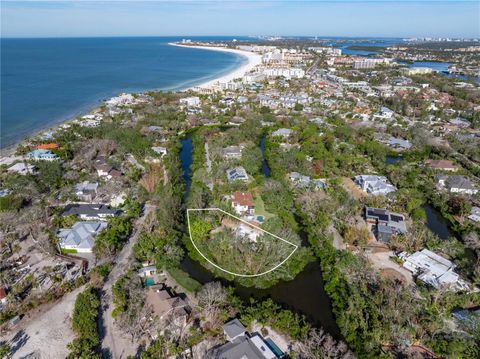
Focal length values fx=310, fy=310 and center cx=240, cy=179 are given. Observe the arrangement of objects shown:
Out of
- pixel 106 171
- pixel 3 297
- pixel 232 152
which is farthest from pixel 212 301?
pixel 232 152

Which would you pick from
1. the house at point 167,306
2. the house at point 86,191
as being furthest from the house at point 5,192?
the house at point 167,306

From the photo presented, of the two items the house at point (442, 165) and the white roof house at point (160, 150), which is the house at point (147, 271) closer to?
the white roof house at point (160, 150)

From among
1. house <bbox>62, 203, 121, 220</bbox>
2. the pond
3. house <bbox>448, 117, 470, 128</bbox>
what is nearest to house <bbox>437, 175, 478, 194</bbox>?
the pond

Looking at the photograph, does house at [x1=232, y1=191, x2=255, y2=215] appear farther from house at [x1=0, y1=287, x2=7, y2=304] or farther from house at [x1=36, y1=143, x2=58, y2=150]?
house at [x1=36, y1=143, x2=58, y2=150]

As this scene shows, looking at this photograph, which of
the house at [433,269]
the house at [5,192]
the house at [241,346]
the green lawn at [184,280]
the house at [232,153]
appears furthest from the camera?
the house at [232,153]

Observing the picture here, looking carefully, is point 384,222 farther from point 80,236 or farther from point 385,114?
point 385,114

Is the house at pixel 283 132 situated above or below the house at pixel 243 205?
above

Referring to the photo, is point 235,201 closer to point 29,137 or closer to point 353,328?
point 353,328

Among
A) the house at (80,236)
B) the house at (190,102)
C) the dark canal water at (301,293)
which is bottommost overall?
the dark canal water at (301,293)
